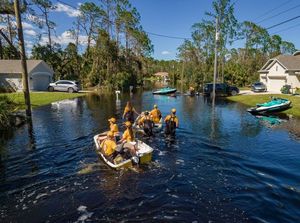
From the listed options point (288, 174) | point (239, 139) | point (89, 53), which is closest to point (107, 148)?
point (288, 174)

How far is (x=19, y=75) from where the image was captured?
4175 centimetres

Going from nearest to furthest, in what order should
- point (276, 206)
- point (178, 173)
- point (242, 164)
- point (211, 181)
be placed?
1. point (276, 206)
2. point (211, 181)
3. point (178, 173)
4. point (242, 164)

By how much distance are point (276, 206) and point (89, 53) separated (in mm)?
59911

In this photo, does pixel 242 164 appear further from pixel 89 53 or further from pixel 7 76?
pixel 89 53

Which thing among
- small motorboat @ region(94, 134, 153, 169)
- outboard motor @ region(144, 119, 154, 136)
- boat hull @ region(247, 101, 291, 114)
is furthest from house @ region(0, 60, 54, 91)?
small motorboat @ region(94, 134, 153, 169)

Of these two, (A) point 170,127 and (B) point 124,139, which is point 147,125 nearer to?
(A) point 170,127

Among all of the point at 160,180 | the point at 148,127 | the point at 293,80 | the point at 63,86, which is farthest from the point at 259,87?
the point at 160,180

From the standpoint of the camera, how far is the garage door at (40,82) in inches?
1703

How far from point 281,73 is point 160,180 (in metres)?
37.6

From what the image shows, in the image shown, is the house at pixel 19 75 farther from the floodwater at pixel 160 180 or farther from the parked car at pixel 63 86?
the floodwater at pixel 160 180

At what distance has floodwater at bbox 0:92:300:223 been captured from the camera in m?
7.96

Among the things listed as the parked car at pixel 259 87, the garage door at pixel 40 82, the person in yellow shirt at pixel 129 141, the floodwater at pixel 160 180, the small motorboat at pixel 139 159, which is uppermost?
the garage door at pixel 40 82

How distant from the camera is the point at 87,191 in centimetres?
924

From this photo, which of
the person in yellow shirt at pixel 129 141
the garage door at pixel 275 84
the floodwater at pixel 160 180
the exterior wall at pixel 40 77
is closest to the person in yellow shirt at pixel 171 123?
the floodwater at pixel 160 180
